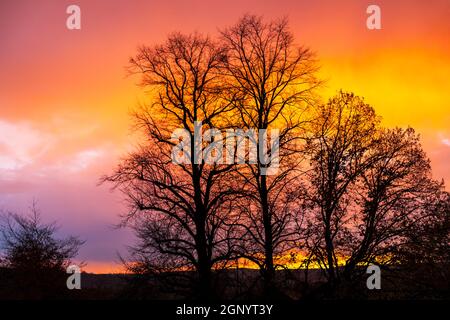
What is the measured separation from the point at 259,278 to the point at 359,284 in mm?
4150

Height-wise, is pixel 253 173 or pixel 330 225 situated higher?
pixel 253 173

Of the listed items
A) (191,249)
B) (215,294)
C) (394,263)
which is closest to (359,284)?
(394,263)

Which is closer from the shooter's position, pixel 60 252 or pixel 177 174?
pixel 177 174

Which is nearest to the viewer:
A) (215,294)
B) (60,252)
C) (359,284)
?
(359,284)

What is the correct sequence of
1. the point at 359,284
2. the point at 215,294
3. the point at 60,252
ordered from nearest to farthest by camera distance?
the point at 359,284 → the point at 215,294 → the point at 60,252

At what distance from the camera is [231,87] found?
97.6ft

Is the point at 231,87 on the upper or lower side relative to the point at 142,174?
upper

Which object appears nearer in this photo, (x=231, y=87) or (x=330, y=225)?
(x=330, y=225)

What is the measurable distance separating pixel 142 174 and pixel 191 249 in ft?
14.5

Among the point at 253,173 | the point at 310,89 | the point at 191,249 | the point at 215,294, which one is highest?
the point at 310,89

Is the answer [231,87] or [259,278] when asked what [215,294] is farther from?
[231,87]

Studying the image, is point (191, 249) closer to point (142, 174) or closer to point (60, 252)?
point (142, 174)
